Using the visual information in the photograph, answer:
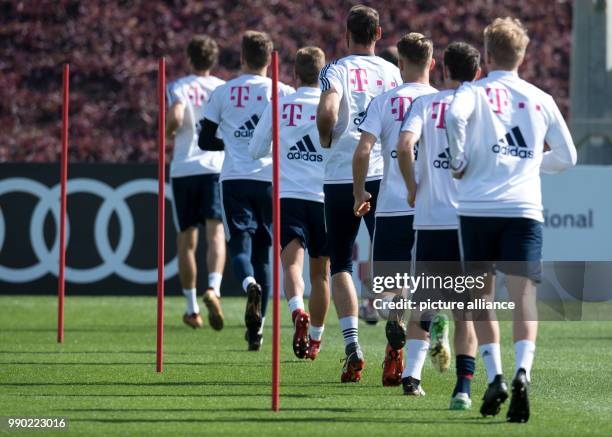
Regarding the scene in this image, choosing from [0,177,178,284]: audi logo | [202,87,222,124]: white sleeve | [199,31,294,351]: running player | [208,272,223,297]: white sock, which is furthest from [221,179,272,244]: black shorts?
[0,177,178,284]: audi logo

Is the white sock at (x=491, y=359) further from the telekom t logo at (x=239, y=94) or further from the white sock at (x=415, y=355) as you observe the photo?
the telekom t logo at (x=239, y=94)

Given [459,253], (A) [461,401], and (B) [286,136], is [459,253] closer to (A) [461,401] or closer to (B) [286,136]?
(A) [461,401]

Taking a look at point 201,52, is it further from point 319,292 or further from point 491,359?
point 491,359

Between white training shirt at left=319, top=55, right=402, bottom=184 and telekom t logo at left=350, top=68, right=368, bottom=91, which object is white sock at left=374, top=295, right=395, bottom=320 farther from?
telekom t logo at left=350, top=68, right=368, bottom=91

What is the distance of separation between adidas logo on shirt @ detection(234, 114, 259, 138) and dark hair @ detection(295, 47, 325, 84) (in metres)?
1.21

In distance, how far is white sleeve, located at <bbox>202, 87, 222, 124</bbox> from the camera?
11.4m

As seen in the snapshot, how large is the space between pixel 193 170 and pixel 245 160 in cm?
161

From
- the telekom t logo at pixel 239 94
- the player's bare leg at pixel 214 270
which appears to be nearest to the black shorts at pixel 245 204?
the telekom t logo at pixel 239 94

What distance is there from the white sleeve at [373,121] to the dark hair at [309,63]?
1.45 m

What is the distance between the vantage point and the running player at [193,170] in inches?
503

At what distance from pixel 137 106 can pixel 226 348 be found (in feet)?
34.3

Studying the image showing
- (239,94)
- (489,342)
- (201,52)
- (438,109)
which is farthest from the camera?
(201,52)

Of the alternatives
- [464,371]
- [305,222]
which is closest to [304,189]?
[305,222]

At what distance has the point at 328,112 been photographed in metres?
9.02
